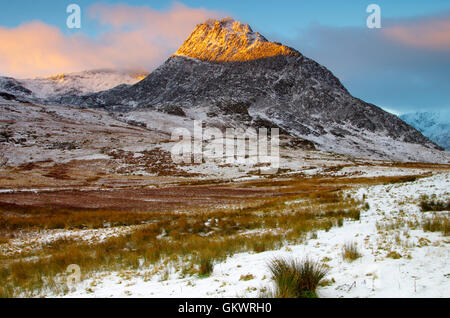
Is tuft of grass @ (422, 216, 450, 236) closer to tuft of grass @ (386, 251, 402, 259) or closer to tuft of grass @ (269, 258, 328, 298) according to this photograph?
tuft of grass @ (386, 251, 402, 259)

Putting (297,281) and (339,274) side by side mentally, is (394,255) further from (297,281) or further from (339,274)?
(297,281)

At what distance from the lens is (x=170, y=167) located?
250 ft

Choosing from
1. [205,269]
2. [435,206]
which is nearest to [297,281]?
[205,269]

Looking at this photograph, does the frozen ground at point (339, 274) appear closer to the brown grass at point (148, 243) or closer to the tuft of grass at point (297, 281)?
the tuft of grass at point (297, 281)

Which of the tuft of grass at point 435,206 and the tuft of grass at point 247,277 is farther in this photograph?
the tuft of grass at point 435,206

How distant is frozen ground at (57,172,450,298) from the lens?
5.60 metres


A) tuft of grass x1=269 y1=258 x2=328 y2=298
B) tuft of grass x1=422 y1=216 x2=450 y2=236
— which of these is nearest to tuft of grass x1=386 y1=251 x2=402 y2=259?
tuft of grass x1=269 y1=258 x2=328 y2=298

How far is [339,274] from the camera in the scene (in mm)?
6492

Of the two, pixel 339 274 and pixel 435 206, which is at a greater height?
pixel 435 206

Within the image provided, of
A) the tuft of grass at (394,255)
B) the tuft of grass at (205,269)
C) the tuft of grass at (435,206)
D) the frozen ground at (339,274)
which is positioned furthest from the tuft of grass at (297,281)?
the tuft of grass at (435,206)

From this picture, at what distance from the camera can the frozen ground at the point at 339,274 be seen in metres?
5.60

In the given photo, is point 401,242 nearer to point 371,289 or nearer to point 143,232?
point 371,289

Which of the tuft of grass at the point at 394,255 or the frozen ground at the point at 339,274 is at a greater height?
the tuft of grass at the point at 394,255
